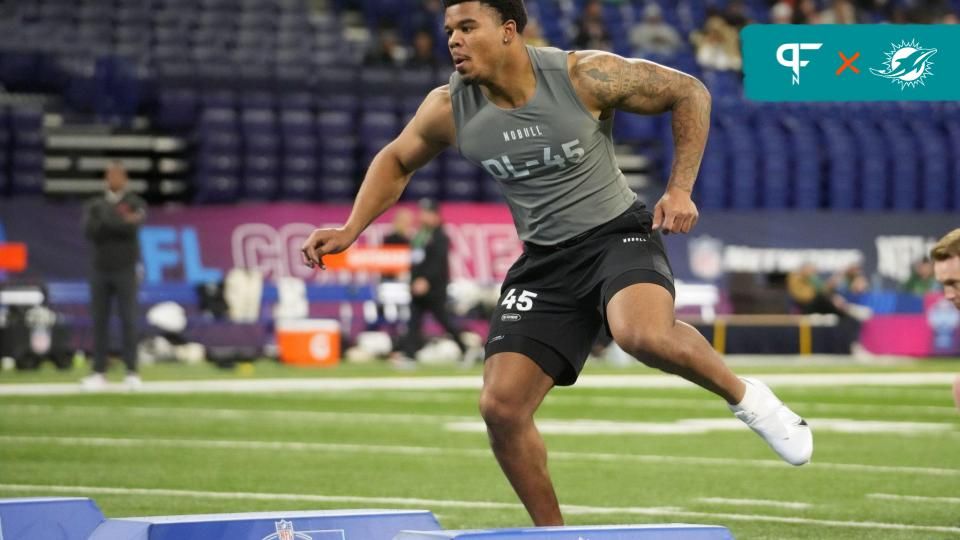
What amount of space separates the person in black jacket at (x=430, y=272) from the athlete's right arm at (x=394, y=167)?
15.4 metres

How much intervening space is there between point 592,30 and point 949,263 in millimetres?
22343

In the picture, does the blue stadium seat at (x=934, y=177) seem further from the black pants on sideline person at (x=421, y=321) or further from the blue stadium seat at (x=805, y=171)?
the black pants on sideline person at (x=421, y=321)

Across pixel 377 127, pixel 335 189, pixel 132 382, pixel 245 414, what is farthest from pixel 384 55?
pixel 245 414

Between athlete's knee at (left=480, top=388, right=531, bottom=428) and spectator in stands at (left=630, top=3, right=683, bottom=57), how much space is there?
23.4 meters

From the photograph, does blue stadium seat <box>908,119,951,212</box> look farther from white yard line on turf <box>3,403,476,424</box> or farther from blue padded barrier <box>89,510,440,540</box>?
blue padded barrier <box>89,510,440,540</box>

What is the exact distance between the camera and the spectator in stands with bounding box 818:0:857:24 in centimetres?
3075

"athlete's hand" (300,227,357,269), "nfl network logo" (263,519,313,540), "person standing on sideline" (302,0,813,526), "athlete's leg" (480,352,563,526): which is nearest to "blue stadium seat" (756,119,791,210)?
"person standing on sideline" (302,0,813,526)

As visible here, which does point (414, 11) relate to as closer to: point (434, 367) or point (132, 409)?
point (434, 367)

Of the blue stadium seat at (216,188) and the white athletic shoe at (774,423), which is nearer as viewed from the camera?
the white athletic shoe at (774,423)

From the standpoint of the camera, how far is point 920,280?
89.7 feet

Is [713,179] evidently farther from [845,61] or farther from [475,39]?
[475,39]

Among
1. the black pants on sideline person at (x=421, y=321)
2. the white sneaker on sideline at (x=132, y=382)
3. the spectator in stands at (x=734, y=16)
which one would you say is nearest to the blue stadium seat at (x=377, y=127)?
the black pants on sideline person at (x=421, y=321)

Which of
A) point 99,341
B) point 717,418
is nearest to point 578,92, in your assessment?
point 717,418

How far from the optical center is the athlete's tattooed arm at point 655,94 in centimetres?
661
